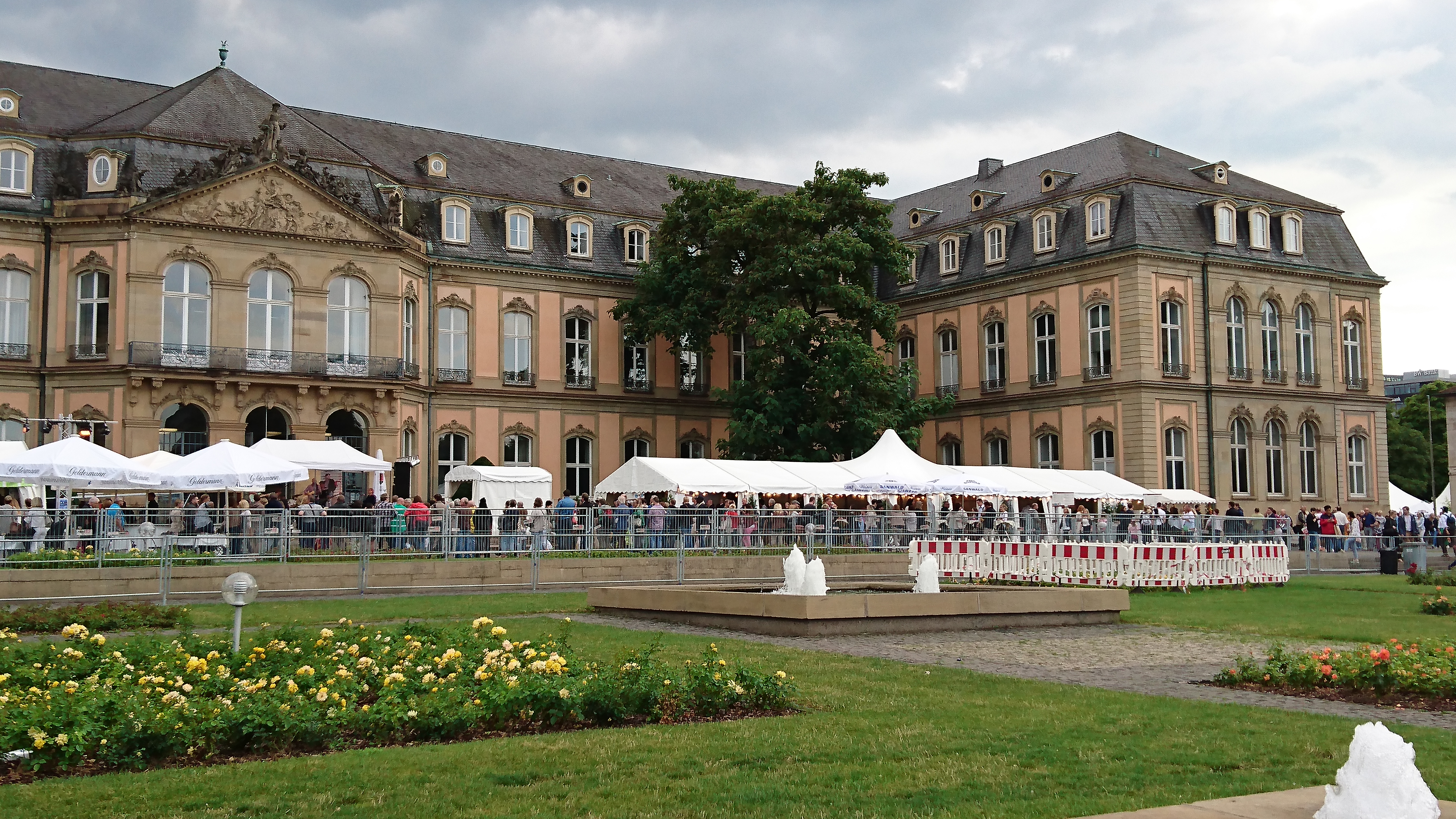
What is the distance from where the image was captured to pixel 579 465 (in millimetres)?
55062

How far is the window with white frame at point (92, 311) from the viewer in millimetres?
44250

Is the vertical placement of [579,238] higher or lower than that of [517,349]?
higher

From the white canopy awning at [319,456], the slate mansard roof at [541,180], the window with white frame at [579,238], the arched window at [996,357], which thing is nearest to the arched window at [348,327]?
the slate mansard roof at [541,180]

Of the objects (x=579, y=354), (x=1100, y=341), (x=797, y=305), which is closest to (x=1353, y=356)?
(x=1100, y=341)

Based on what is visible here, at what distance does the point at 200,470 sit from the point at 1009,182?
1547 inches

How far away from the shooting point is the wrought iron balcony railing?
143ft

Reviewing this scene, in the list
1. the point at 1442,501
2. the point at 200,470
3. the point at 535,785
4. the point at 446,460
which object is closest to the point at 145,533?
the point at 200,470

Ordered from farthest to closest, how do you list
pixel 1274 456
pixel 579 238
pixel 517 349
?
pixel 579 238
pixel 1274 456
pixel 517 349

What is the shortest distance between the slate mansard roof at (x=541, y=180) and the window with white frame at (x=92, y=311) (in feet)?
9.66

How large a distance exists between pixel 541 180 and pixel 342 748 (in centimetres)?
4900

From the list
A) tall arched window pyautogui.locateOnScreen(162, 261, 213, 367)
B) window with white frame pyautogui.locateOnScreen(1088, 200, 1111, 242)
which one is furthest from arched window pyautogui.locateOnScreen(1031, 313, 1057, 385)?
tall arched window pyautogui.locateOnScreen(162, 261, 213, 367)

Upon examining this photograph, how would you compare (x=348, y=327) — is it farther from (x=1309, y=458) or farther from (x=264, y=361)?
(x=1309, y=458)

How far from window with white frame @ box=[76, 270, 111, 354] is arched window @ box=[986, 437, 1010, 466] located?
1259 inches

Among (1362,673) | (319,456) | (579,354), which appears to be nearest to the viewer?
(1362,673)
